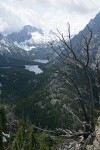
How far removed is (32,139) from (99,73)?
144 metres

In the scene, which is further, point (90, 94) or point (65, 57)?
point (65, 57)

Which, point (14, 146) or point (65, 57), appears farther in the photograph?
point (14, 146)

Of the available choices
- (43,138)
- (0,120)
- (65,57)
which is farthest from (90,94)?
(43,138)

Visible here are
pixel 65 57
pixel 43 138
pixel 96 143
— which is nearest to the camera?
pixel 96 143

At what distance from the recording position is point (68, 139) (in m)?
13.5

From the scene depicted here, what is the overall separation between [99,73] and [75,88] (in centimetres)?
143

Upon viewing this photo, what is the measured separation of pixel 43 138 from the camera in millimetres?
182500

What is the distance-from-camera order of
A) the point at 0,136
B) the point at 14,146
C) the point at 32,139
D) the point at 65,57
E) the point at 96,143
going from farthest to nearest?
the point at 32,139 < the point at 14,146 < the point at 0,136 < the point at 65,57 < the point at 96,143

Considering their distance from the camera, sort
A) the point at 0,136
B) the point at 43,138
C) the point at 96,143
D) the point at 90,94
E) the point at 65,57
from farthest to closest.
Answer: the point at 43,138, the point at 0,136, the point at 65,57, the point at 96,143, the point at 90,94

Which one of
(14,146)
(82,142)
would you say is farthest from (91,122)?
(14,146)

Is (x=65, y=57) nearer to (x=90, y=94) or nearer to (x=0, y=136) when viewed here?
(x=90, y=94)

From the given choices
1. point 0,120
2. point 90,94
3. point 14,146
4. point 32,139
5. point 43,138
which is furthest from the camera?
point 43,138

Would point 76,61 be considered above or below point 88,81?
above

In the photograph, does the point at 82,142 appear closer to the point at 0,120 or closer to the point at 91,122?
the point at 91,122
